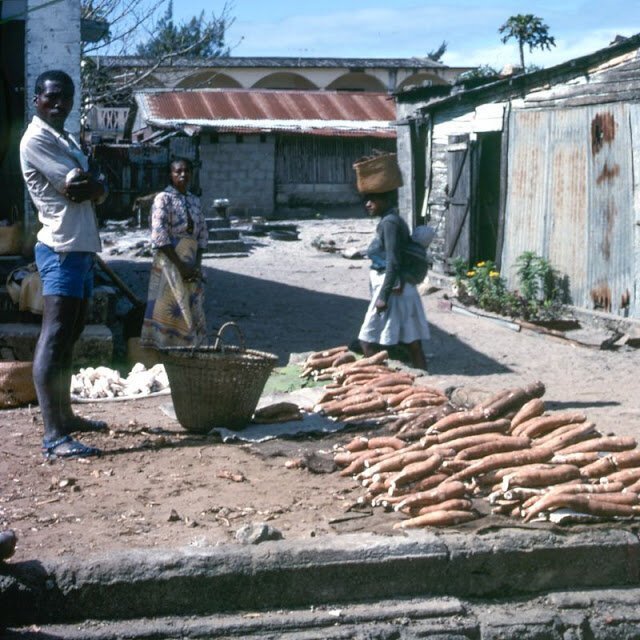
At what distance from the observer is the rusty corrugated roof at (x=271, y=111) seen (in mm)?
29906

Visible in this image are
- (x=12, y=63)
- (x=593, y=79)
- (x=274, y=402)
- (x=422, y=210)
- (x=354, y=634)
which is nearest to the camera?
(x=354, y=634)

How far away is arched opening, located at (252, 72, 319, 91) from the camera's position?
137ft

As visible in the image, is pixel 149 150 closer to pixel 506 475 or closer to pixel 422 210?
pixel 422 210

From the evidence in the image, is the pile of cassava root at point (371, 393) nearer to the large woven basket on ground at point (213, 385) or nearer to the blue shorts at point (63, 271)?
the large woven basket on ground at point (213, 385)

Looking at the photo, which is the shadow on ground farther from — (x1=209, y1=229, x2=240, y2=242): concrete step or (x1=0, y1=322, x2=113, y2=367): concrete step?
(x1=209, y1=229, x2=240, y2=242): concrete step

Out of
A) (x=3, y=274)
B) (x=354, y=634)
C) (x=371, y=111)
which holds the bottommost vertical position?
(x=354, y=634)

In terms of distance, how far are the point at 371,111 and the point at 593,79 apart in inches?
828

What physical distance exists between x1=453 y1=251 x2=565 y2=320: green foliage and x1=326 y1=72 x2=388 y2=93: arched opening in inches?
1128

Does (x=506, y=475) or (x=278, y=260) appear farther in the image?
(x=278, y=260)

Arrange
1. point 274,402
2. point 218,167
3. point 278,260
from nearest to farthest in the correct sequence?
point 274,402, point 278,260, point 218,167

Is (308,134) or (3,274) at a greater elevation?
(308,134)

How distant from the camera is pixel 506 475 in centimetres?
501

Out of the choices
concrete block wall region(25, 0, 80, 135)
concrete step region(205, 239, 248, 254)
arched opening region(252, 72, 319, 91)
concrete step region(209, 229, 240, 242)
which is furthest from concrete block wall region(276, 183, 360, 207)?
concrete block wall region(25, 0, 80, 135)

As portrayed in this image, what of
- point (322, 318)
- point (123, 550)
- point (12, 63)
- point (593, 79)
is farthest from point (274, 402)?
point (593, 79)
